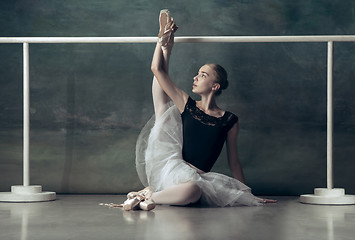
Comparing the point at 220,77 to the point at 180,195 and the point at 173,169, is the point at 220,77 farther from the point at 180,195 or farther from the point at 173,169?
the point at 180,195

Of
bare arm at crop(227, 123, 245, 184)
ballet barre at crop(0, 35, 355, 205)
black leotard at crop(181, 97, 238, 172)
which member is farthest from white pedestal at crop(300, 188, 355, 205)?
black leotard at crop(181, 97, 238, 172)

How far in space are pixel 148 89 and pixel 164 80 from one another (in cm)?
45

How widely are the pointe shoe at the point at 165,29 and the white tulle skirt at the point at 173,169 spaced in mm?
344

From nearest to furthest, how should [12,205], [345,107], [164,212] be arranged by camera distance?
[164,212] → [12,205] → [345,107]

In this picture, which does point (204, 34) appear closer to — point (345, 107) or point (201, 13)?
point (201, 13)

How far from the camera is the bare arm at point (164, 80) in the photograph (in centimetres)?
283

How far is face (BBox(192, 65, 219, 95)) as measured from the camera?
9.62 ft

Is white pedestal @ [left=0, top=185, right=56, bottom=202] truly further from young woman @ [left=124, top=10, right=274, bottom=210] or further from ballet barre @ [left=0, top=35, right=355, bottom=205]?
young woman @ [left=124, top=10, right=274, bottom=210]

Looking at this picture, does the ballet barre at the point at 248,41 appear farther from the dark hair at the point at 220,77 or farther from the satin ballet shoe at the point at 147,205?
the satin ballet shoe at the point at 147,205

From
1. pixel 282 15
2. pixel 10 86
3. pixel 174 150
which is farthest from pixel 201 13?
pixel 10 86

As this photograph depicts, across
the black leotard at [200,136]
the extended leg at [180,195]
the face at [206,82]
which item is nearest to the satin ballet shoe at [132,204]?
the extended leg at [180,195]

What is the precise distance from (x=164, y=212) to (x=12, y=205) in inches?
31.5

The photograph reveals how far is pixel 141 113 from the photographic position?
3285 millimetres

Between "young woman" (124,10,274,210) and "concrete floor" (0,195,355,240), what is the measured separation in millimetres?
110
